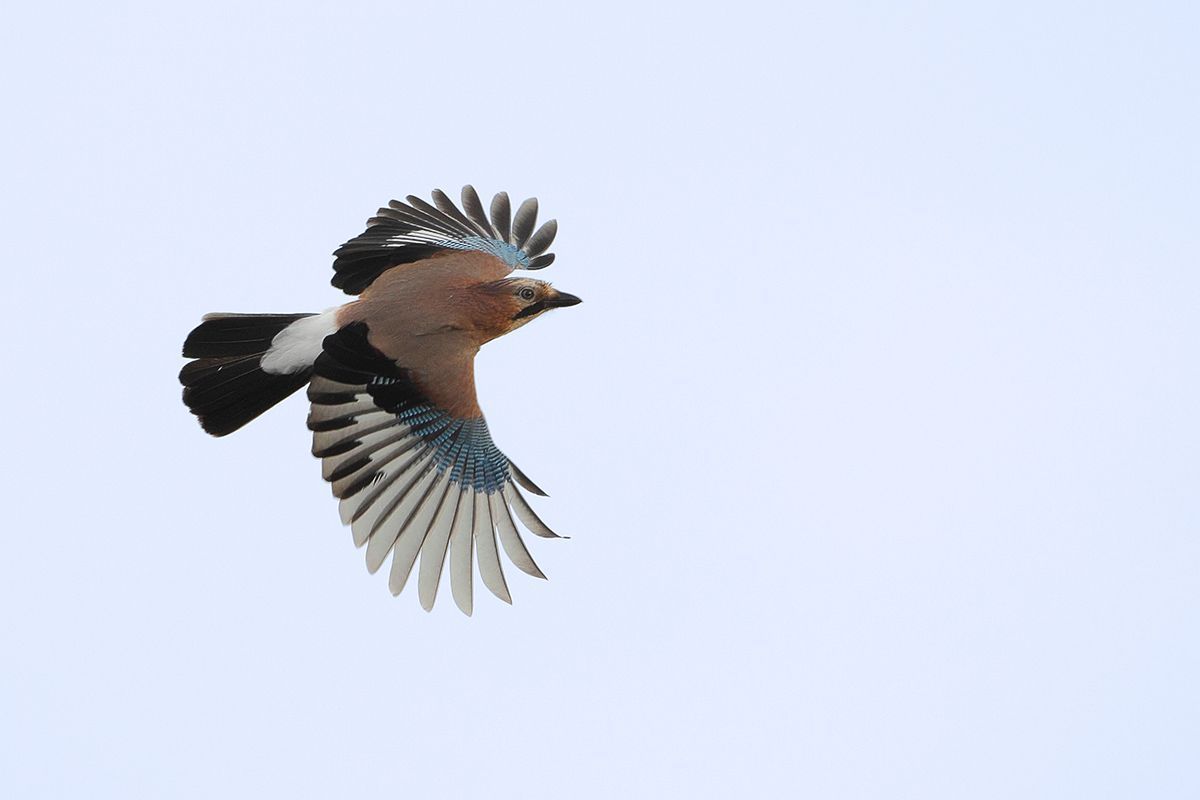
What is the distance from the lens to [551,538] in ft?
34.3

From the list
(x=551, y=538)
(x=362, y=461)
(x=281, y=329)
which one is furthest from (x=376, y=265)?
(x=551, y=538)

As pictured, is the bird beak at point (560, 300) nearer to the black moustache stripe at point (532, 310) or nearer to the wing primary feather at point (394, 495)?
the black moustache stripe at point (532, 310)

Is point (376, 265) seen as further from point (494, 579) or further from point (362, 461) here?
point (494, 579)

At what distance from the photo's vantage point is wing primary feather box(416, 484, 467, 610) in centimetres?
1046

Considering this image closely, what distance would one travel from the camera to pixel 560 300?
11.2 m

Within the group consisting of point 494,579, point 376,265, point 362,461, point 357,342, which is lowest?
point 494,579

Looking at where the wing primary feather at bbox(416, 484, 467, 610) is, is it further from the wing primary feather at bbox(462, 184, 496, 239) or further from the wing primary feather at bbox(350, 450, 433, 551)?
the wing primary feather at bbox(462, 184, 496, 239)

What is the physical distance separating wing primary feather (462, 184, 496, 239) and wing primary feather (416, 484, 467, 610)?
2465 mm

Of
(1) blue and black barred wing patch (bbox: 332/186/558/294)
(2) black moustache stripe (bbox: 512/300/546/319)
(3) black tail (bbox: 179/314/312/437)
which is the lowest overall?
(3) black tail (bbox: 179/314/312/437)

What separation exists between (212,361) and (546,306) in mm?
2250

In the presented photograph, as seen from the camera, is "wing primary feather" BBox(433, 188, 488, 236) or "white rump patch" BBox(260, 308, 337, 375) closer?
"white rump patch" BBox(260, 308, 337, 375)

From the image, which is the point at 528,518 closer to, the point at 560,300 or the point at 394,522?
the point at 394,522

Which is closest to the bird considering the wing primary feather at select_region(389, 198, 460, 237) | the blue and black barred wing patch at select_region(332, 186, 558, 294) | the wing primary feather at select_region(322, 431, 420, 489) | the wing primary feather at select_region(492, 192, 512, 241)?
the wing primary feather at select_region(322, 431, 420, 489)

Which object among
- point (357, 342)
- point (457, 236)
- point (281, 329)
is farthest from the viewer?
point (457, 236)
